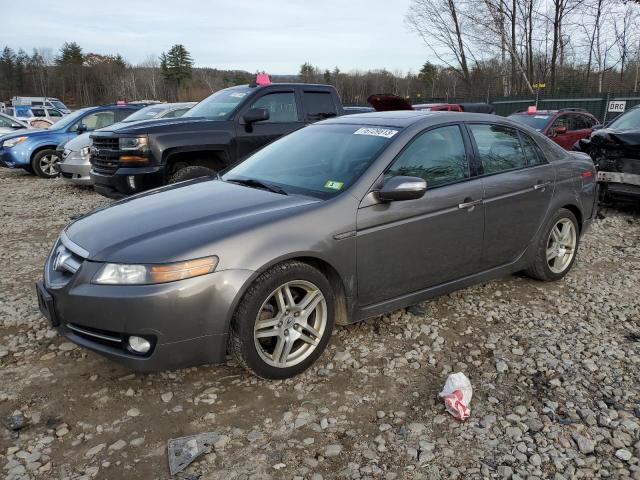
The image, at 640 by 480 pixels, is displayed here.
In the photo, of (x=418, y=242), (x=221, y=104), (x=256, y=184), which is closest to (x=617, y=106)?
(x=221, y=104)

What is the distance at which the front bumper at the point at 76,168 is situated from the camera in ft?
30.6

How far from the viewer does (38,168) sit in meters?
12.0

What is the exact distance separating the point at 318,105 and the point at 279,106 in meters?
0.66

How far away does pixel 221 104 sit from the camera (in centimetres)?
740

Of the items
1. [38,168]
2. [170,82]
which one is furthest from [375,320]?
[170,82]

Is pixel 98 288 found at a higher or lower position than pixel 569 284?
higher

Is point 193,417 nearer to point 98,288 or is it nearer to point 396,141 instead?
point 98,288

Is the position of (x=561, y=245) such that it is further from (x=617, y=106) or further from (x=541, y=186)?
(x=617, y=106)

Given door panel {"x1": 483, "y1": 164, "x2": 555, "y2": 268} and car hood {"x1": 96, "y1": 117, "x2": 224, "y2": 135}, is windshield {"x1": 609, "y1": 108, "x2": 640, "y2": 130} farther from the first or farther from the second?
car hood {"x1": 96, "y1": 117, "x2": 224, "y2": 135}

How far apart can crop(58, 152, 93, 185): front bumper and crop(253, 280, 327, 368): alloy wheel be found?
760cm

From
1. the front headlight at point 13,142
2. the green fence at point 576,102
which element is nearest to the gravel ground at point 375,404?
the front headlight at point 13,142

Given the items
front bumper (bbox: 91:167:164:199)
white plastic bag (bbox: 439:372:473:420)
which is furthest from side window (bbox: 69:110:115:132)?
white plastic bag (bbox: 439:372:473:420)

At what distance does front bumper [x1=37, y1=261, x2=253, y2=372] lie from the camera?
102 inches

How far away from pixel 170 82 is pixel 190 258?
95.8 meters
